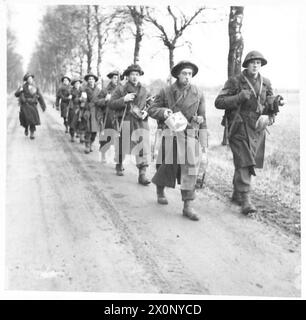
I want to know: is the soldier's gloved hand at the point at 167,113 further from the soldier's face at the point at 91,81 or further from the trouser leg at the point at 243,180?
the soldier's face at the point at 91,81

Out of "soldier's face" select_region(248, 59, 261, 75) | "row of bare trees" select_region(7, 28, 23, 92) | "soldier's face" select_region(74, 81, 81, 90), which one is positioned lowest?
"soldier's face" select_region(248, 59, 261, 75)

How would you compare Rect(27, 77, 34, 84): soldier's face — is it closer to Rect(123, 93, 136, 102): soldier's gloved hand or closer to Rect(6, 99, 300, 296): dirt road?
Rect(6, 99, 300, 296): dirt road

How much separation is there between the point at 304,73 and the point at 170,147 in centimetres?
192

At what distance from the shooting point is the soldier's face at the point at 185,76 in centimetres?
509

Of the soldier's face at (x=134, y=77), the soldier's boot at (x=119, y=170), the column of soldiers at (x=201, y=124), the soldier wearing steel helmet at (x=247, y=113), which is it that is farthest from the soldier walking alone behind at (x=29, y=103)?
the soldier wearing steel helmet at (x=247, y=113)

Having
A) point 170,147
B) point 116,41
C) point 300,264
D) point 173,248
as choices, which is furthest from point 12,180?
point 116,41

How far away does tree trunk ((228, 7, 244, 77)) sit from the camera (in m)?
8.33

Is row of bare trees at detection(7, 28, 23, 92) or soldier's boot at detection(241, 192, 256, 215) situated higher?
row of bare trees at detection(7, 28, 23, 92)

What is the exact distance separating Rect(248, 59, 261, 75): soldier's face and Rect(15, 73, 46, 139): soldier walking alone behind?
7.06 meters

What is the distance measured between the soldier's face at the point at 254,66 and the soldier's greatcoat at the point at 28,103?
710 centimetres

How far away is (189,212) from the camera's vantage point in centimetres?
514

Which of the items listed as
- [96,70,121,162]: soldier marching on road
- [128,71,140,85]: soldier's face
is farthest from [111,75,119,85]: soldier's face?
[128,71,140,85]: soldier's face

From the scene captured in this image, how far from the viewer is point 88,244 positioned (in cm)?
428
